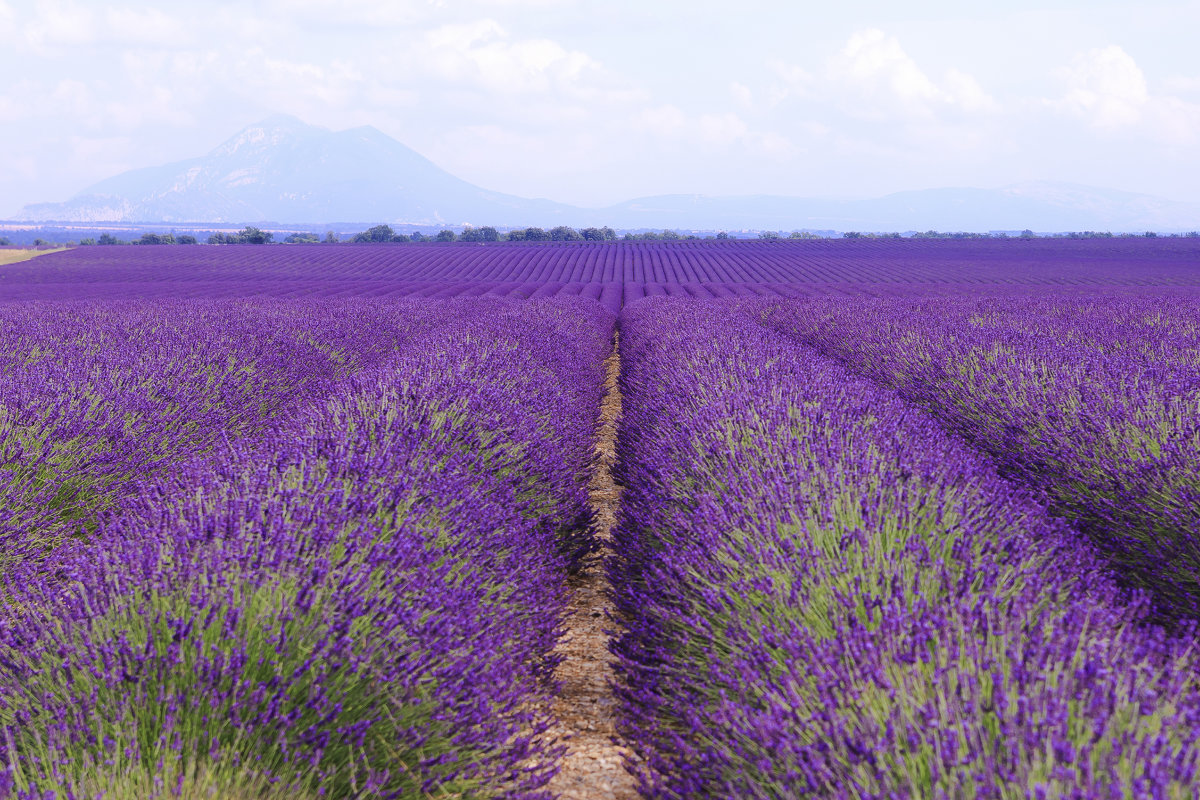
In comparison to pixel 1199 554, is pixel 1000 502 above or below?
above

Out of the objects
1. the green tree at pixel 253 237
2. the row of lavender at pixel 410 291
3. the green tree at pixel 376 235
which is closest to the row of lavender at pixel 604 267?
the row of lavender at pixel 410 291

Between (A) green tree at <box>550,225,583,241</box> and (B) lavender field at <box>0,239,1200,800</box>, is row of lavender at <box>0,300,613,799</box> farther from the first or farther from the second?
(A) green tree at <box>550,225,583,241</box>

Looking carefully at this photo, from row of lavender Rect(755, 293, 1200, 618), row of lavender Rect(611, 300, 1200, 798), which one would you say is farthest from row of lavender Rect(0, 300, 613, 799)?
row of lavender Rect(755, 293, 1200, 618)

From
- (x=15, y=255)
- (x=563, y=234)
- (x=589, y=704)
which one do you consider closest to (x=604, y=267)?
(x=589, y=704)

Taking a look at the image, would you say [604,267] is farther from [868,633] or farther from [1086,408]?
[868,633]

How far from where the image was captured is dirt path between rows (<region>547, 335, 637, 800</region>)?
2107mm

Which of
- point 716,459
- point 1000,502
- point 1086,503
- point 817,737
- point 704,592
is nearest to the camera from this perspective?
point 817,737

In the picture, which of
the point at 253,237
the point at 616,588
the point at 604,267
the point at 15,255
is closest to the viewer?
the point at 616,588

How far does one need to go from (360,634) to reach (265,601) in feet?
0.69

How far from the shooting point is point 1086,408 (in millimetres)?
3988

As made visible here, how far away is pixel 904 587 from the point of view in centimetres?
180

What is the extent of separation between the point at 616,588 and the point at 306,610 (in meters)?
1.40

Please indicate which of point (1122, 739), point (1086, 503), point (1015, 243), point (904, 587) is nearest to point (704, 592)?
point (904, 587)

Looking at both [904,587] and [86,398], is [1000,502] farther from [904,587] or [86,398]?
[86,398]
